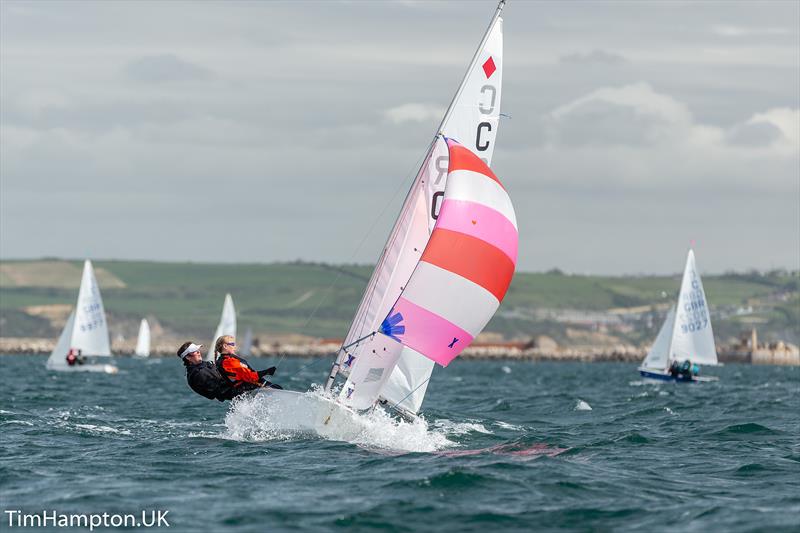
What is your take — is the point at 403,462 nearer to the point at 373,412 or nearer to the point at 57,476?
the point at 373,412

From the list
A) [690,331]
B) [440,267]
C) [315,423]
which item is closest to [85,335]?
[690,331]

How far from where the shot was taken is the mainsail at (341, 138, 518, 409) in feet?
59.9

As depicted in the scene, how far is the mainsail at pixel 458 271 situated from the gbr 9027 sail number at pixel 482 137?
140cm

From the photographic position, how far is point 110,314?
189 metres

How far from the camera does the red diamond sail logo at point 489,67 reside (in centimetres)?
2031

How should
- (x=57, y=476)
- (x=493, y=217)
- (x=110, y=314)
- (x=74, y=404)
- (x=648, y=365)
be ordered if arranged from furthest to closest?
(x=110, y=314), (x=648, y=365), (x=74, y=404), (x=493, y=217), (x=57, y=476)

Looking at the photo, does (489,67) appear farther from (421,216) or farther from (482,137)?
(421,216)

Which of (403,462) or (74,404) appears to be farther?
(74,404)

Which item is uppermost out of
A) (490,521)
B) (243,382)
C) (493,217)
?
(493,217)

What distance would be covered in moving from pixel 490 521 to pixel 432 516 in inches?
22.9

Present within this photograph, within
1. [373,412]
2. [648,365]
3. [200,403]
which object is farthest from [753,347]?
[373,412]

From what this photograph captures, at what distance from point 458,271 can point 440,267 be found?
0.25 m

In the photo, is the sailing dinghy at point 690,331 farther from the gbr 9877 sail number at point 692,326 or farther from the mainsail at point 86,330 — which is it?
the mainsail at point 86,330

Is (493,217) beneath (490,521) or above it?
above
